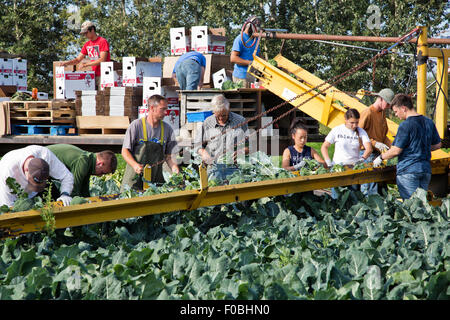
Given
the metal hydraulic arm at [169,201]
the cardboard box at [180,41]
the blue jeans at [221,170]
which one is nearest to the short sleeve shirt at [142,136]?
the blue jeans at [221,170]

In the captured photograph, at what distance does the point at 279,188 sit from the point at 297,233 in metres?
0.76

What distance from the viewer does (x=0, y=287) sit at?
285cm

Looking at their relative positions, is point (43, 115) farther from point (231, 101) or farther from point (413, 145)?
point (413, 145)

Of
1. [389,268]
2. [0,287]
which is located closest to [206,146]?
[389,268]

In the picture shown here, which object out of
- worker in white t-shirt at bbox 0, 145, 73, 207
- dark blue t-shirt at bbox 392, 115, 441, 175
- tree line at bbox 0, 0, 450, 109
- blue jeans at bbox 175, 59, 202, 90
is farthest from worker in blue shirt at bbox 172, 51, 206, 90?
tree line at bbox 0, 0, 450, 109

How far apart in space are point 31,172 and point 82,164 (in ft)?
3.01

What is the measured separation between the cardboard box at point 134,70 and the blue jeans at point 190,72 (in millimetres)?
1068

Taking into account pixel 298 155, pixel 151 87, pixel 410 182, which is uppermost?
pixel 151 87

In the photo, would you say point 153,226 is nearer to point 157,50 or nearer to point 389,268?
point 389,268

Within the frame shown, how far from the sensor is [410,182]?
5.98 meters

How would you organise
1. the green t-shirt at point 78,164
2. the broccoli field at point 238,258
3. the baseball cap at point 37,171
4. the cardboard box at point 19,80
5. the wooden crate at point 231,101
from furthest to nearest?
the cardboard box at point 19,80, the wooden crate at point 231,101, the green t-shirt at point 78,164, the baseball cap at point 37,171, the broccoli field at point 238,258

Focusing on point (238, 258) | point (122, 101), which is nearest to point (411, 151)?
point (238, 258)

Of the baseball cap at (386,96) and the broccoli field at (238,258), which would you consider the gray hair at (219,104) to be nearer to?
the broccoli field at (238,258)

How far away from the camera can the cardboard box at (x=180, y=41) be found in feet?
34.0
